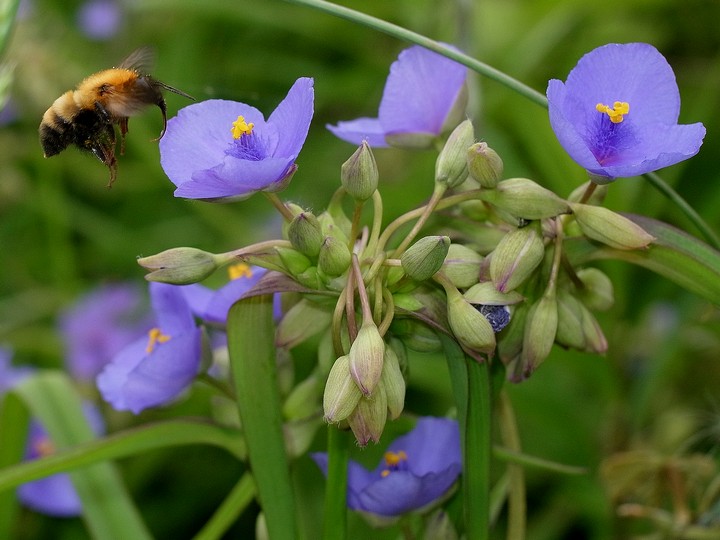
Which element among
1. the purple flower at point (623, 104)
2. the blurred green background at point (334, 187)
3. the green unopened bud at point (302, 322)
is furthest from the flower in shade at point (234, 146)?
the blurred green background at point (334, 187)

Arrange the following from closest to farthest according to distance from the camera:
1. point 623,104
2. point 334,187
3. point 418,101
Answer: point 623,104 → point 418,101 → point 334,187

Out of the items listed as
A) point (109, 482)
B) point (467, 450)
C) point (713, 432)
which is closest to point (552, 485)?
point (713, 432)

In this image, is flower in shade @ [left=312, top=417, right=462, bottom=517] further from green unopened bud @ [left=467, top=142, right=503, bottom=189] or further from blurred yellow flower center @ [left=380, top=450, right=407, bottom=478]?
green unopened bud @ [left=467, top=142, right=503, bottom=189]

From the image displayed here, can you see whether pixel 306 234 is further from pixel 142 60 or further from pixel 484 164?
pixel 142 60

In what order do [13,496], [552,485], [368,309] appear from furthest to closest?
[552,485] → [13,496] → [368,309]

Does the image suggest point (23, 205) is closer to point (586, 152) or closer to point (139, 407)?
point (139, 407)

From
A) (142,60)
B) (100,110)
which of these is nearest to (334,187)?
(142,60)
